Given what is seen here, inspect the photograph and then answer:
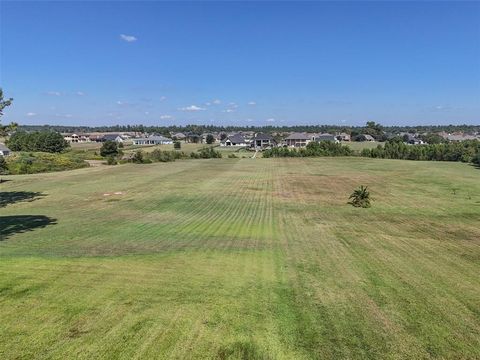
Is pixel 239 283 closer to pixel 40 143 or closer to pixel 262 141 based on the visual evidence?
pixel 40 143

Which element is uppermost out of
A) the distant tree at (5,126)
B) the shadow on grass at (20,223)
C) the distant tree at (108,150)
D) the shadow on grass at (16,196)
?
the distant tree at (5,126)

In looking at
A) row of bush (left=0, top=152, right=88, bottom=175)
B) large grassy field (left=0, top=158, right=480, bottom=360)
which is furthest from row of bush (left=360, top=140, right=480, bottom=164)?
row of bush (left=0, top=152, right=88, bottom=175)

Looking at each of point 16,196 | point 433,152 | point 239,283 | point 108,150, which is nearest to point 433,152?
point 433,152

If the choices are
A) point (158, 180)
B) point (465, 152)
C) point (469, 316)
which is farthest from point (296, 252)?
point (465, 152)

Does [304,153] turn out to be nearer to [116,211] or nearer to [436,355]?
[116,211]

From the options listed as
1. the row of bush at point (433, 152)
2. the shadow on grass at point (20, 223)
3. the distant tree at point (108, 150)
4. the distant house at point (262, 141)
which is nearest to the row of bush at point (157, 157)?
the distant tree at point (108, 150)

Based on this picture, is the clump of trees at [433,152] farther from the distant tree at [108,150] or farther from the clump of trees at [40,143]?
the clump of trees at [40,143]
